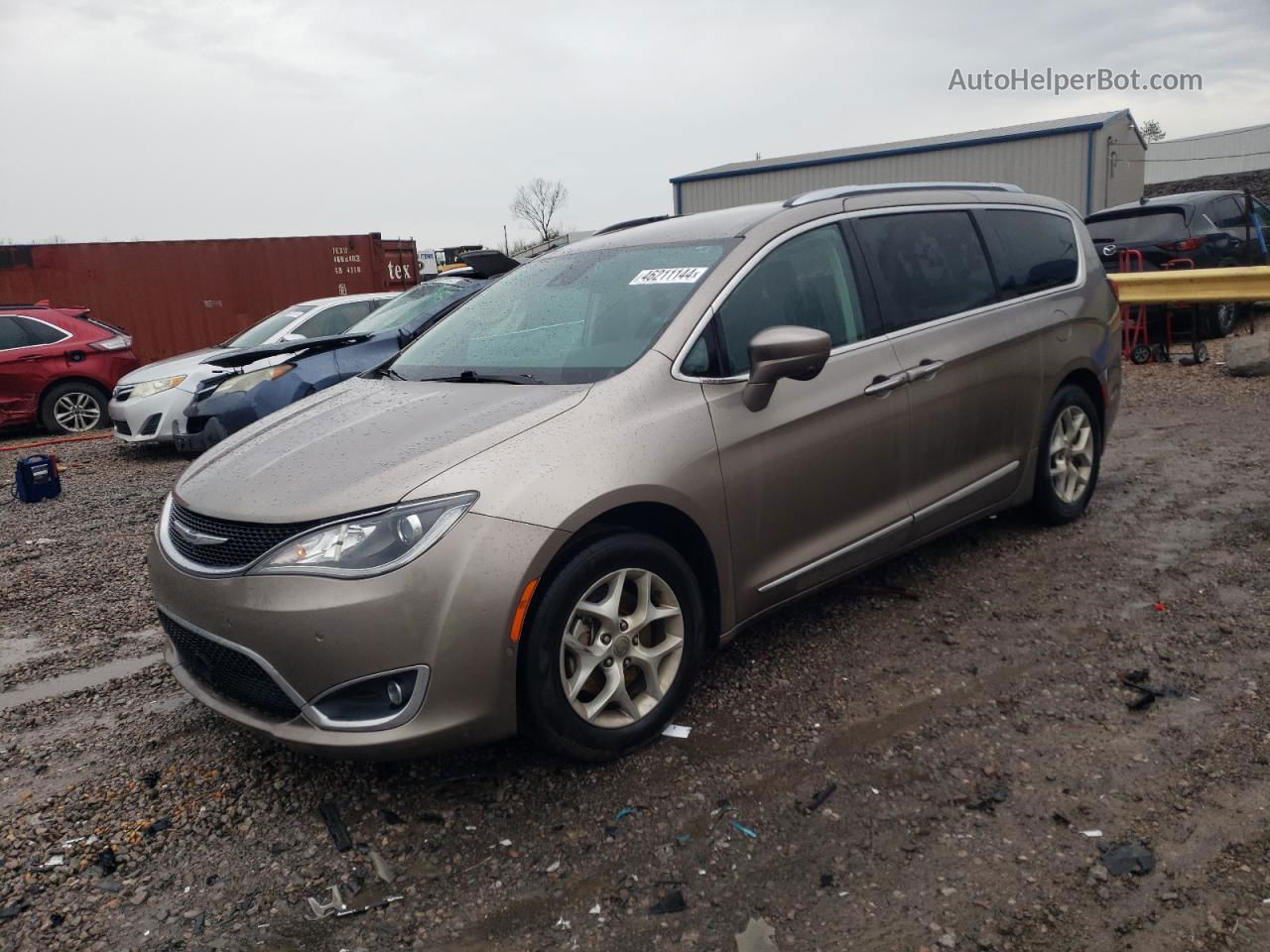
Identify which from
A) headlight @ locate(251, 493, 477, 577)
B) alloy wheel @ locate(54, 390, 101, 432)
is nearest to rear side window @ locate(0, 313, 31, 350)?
alloy wheel @ locate(54, 390, 101, 432)

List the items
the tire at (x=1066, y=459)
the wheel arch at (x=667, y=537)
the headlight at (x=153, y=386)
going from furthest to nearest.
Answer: the headlight at (x=153, y=386), the tire at (x=1066, y=459), the wheel arch at (x=667, y=537)

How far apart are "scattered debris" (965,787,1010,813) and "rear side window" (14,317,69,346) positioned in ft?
39.9

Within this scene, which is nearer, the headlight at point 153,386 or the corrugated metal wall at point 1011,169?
the headlight at point 153,386

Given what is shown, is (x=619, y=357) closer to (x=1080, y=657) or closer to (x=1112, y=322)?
(x=1080, y=657)

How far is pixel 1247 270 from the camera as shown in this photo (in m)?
9.68

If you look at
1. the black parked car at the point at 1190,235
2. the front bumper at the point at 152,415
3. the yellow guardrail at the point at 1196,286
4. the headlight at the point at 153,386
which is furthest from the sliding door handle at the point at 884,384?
the black parked car at the point at 1190,235

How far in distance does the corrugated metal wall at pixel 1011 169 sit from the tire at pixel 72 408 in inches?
633

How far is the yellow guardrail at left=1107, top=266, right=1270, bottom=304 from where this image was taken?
969 centimetres

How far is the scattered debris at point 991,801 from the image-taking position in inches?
108

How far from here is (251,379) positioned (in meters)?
7.26

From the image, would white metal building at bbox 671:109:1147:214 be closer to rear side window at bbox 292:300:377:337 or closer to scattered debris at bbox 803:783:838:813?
rear side window at bbox 292:300:377:337

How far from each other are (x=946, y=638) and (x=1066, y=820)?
4.23 feet

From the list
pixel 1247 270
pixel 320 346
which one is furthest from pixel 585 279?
pixel 1247 270

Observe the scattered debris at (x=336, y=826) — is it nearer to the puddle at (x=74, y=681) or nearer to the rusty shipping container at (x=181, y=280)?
the puddle at (x=74, y=681)
